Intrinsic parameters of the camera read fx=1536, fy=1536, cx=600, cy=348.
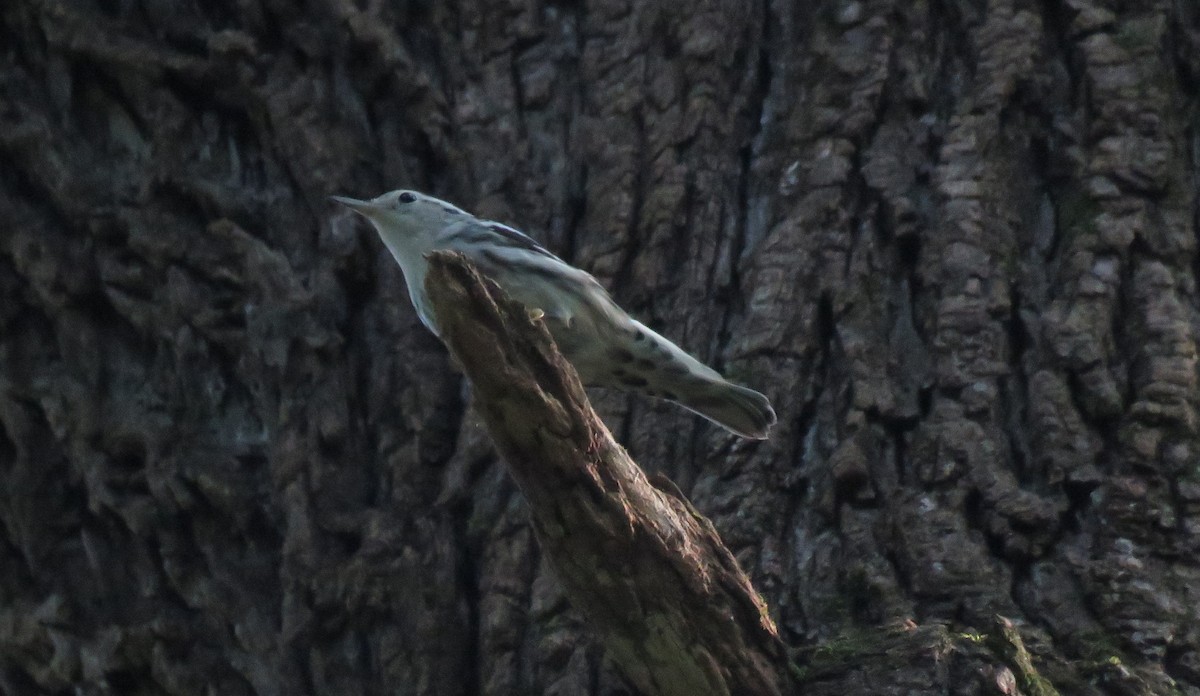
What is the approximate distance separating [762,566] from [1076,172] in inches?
50.8

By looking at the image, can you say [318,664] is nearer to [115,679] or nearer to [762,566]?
[115,679]

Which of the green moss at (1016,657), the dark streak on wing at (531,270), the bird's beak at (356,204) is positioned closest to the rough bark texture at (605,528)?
the green moss at (1016,657)

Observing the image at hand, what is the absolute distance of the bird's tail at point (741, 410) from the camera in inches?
136

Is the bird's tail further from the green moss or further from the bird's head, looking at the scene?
the bird's head

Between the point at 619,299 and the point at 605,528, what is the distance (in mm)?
1335

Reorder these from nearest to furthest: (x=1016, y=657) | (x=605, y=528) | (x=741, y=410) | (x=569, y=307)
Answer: (x=605, y=528), (x=1016, y=657), (x=741, y=410), (x=569, y=307)

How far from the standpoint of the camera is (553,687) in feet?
11.0

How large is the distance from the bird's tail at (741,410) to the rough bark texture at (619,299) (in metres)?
0.07

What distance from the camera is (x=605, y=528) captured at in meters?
2.64

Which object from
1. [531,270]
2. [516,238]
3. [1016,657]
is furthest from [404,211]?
[1016,657]

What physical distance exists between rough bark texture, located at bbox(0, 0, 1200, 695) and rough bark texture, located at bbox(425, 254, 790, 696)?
0.25 metres

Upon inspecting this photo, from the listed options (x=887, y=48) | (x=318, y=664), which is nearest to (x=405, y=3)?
(x=887, y=48)

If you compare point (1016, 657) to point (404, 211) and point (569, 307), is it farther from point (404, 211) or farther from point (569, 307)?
point (404, 211)

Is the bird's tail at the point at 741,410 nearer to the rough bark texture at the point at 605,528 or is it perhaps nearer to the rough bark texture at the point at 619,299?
the rough bark texture at the point at 619,299
